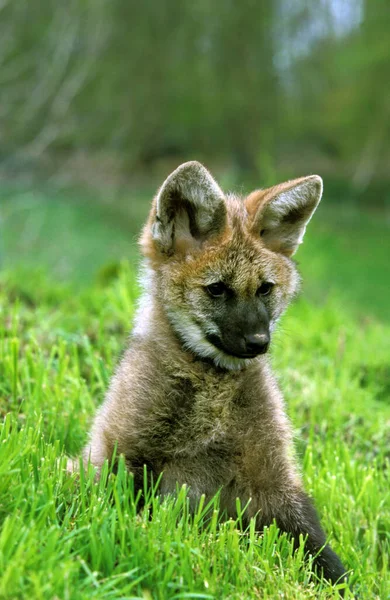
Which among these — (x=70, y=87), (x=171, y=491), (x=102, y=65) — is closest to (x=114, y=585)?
(x=171, y=491)

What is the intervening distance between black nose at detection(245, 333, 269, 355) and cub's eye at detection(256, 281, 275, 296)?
9.8 inches

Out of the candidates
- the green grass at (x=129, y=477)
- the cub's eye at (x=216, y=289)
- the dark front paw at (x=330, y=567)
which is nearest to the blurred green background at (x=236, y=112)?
the green grass at (x=129, y=477)

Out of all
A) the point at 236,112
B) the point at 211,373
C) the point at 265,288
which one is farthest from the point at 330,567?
the point at 236,112

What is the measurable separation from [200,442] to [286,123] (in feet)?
74.5

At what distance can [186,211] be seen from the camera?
3.32 meters

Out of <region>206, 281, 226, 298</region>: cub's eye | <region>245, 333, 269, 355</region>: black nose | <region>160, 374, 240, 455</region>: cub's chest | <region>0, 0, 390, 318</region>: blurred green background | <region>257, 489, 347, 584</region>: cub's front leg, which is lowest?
<region>257, 489, 347, 584</region>: cub's front leg

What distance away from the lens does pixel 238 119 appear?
80.0 ft

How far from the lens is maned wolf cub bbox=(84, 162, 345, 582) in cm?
314

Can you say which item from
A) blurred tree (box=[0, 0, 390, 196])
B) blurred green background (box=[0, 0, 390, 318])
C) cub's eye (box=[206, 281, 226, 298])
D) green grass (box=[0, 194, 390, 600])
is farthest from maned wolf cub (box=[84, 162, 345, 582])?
blurred tree (box=[0, 0, 390, 196])

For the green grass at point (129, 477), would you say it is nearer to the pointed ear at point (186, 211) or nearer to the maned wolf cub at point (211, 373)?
the maned wolf cub at point (211, 373)

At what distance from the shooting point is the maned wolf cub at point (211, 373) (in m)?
3.14

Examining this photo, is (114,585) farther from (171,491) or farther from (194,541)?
(171,491)

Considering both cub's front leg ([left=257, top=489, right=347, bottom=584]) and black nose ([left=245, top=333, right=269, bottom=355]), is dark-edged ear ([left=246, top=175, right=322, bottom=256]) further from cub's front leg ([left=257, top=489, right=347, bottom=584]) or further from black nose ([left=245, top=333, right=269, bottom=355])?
cub's front leg ([left=257, top=489, right=347, bottom=584])

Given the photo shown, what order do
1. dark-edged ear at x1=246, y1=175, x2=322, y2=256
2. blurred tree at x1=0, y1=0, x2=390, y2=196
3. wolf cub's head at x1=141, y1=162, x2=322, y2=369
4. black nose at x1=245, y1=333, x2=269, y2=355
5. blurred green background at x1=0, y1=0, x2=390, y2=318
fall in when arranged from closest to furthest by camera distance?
black nose at x1=245, y1=333, x2=269, y2=355, wolf cub's head at x1=141, y1=162, x2=322, y2=369, dark-edged ear at x1=246, y1=175, x2=322, y2=256, blurred green background at x1=0, y1=0, x2=390, y2=318, blurred tree at x1=0, y1=0, x2=390, y2=196
